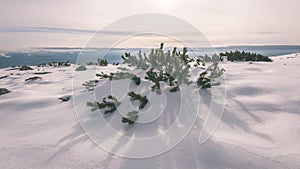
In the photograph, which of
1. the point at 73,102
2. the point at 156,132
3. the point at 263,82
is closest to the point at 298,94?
the point at 263,82

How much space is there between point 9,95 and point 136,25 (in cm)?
265

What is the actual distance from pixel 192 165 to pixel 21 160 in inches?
54.4

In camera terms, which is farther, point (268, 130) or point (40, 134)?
point (40, 134)

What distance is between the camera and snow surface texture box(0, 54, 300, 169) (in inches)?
72.1

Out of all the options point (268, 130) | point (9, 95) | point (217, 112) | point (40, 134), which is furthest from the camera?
point (9, 95)

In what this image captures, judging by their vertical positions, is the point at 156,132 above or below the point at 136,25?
below

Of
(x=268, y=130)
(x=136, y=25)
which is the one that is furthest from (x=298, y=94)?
(x=136, y=25)

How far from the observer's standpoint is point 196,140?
6.93ft

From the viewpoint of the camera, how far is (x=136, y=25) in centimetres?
339

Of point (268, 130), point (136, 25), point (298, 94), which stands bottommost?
point (268, 130)

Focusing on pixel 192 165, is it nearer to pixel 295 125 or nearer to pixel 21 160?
pixel 295 125

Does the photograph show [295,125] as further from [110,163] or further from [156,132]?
[110,163]

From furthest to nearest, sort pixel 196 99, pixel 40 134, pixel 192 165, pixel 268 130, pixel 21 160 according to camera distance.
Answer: pixel 196 99 → pixel 40 134 → pixel 268 130 → pixel 21 160 → pixel 192 165

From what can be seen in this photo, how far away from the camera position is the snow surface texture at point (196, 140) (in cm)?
183
